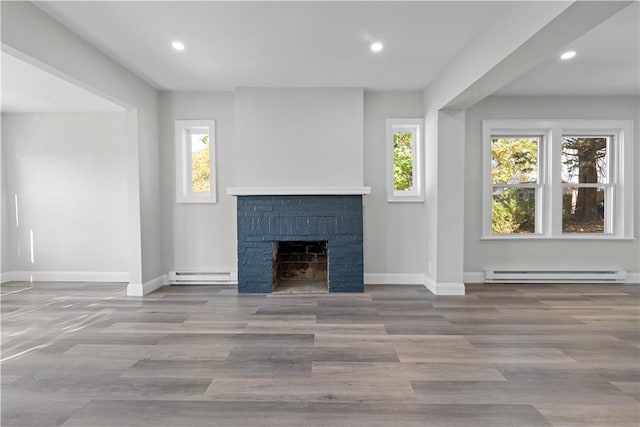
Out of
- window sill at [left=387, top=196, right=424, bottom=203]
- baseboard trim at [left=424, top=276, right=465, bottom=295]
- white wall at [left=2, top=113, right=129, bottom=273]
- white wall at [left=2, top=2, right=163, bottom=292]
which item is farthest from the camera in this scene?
white wall at [left=2, top=113, right=129, bottom=273]

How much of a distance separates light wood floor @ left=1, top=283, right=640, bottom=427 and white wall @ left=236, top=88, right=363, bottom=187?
1.65 metres

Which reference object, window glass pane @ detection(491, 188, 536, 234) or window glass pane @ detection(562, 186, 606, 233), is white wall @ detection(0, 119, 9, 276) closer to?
window glass pane @ detection(491, 188, 536, 234)

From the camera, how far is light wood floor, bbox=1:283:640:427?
1925mm

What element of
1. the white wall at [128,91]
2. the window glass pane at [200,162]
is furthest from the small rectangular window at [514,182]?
the white wall at [128,91]

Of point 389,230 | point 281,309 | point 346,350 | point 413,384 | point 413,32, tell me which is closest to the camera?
point 413,384

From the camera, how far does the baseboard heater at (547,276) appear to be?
16.1 ft

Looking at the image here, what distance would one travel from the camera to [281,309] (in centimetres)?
379

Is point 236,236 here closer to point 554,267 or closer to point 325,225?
point 325,225

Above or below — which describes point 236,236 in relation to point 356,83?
below

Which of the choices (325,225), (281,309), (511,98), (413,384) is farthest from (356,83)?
(413,384)

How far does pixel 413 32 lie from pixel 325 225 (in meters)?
2.40

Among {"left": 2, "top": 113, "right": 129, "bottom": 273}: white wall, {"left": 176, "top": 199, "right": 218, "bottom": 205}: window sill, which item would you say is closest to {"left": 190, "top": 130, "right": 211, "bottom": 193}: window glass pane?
{"left": 176, "top": 199, "right": 218, "bottom": 205}: window sill

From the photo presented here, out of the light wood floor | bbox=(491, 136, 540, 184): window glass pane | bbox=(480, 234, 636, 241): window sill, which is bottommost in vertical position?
the light wood floor

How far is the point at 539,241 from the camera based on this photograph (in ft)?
16.3
